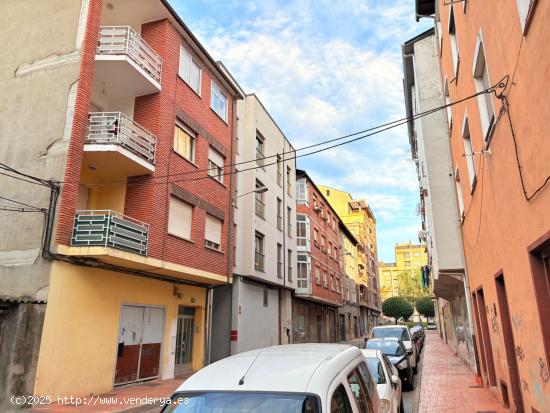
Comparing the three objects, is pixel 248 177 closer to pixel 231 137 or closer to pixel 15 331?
pixel 231 137

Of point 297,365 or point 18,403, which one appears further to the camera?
point 18,403

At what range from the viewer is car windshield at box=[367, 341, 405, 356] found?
13.5m

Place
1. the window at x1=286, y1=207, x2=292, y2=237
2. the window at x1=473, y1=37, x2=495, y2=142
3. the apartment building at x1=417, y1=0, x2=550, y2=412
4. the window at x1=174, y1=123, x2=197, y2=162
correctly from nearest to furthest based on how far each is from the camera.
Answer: the apartment building at x1=417, y1=0, x2=550, y2=412 → the window at x1=473, y1=37, x2=495, y2=142 → the window at x1=174, y1=123, x2=197, y2=162 → the window at x1=286, y1=207, x2=292, y2=237

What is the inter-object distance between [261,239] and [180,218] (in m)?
8.94

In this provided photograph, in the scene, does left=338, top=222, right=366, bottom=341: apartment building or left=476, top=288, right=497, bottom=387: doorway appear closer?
left=476, top=288, right=497, bottom=387: doorway

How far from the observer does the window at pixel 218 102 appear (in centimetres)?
1814

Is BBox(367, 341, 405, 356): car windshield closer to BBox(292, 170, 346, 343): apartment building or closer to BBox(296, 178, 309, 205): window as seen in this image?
BBox(292, 170, 346, 343): apartment building

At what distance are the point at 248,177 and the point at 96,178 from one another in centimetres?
959

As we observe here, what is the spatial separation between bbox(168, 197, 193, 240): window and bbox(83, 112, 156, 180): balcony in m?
1.65

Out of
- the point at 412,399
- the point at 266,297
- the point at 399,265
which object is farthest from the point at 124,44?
the point at 399,265

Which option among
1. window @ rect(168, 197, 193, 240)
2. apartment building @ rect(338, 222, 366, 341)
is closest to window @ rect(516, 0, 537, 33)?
window @ rect(168, 197, 193, 240)

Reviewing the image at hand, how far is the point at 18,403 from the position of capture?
9.14 metres

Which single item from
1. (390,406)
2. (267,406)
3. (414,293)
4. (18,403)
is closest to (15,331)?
(18,403)

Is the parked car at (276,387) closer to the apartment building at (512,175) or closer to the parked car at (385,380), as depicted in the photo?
the apartment building at (512,175)
